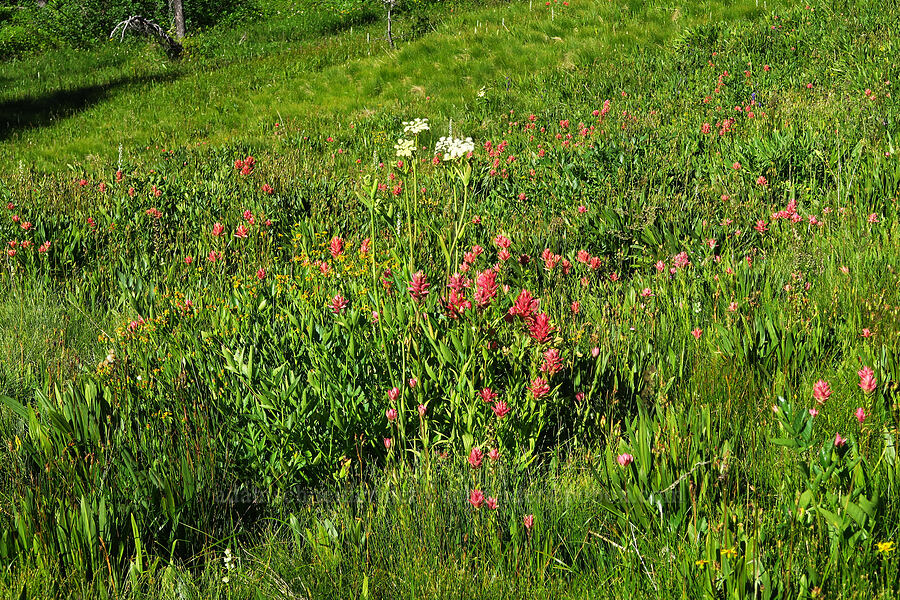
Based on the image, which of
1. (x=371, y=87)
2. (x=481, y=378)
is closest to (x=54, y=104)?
(x=371, y=87)

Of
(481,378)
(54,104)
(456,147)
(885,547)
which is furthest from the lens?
(54,104)

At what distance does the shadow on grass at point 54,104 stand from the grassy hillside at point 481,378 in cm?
647

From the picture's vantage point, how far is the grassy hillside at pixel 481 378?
174cm

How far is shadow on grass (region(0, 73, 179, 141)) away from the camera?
38.3ft

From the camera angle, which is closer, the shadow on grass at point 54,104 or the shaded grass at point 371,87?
the shaded grass at point 371,87

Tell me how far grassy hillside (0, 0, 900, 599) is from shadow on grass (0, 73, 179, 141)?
6467mm

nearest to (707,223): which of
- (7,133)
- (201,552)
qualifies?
(201,552)

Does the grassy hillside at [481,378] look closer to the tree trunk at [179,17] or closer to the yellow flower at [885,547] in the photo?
the yellow flower at [885,547]

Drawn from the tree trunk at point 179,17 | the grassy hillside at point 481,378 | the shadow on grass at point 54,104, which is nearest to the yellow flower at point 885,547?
the grassy hillside at point 481,378

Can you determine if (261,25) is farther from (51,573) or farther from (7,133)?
(51,573)

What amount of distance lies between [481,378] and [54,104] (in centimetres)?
1355

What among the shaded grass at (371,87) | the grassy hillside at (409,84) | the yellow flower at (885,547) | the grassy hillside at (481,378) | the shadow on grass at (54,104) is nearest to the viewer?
the yellow flower at (885,547)

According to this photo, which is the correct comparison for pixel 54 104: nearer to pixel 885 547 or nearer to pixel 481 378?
pixel 481 378

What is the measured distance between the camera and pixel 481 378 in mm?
2426
